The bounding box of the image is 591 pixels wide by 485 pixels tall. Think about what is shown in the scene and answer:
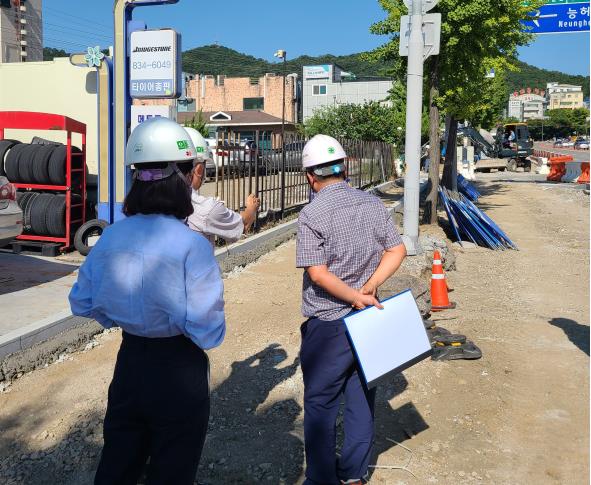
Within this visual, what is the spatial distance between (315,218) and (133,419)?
1278 mm

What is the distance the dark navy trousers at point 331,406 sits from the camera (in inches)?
127

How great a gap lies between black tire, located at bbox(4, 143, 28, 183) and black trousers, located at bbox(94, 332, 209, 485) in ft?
26.9

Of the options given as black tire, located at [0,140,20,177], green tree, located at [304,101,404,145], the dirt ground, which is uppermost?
green tree, located at [304,101,404,145]

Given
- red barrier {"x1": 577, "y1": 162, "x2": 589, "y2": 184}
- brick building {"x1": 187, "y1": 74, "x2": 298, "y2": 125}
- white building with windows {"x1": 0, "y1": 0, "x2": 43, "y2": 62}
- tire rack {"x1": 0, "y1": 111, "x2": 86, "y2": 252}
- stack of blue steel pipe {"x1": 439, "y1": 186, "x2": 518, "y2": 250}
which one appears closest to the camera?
tire rack {"x1": 0, "y1": 111, "x2": 86, "y2": 252}

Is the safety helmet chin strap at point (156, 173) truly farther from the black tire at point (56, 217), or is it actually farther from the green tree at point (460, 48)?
the green tree at point (460, 48)

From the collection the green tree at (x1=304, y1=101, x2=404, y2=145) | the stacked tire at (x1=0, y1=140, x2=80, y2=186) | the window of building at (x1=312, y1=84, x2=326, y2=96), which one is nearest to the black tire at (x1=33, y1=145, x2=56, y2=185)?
the stacked tire at (x1=0, y1=140, x2=80, y2=186)

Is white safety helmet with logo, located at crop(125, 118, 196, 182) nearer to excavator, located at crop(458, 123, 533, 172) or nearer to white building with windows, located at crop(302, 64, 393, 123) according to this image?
excavator, located at crop(458, 123, 533, 172)

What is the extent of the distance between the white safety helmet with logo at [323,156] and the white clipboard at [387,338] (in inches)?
28.1

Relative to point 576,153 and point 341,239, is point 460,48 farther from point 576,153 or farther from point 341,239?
point 576,153

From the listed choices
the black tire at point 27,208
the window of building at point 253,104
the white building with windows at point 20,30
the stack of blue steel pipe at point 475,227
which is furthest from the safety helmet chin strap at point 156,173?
the window of building at point 253,104

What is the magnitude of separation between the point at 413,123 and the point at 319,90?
82.6 m

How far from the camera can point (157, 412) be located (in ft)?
8.02

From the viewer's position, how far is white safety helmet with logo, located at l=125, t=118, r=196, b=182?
2.54m

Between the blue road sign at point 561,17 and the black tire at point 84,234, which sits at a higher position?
the blue road sign at point 561,17
